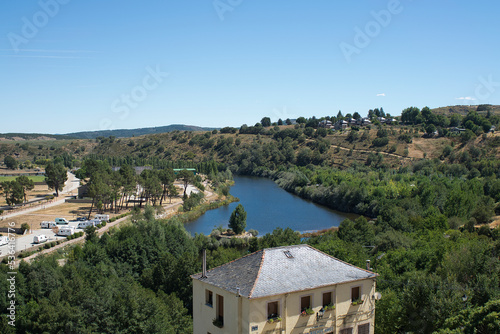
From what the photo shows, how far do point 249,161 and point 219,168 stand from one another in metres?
8.32

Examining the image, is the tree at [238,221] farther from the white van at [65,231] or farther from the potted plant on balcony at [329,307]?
the potted plant on balcony at [329,307]

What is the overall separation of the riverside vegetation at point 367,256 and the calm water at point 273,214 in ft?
12.0

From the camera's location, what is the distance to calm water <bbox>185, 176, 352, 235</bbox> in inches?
1875

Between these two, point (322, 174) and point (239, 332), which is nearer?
point (239, 332)

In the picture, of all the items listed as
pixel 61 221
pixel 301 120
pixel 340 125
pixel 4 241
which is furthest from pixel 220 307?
pixel 301 120

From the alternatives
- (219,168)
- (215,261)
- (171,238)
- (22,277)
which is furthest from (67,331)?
(219,168)

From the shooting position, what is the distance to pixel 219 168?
103750mm

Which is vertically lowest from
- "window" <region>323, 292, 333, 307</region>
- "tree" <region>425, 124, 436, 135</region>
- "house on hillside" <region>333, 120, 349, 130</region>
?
"window" <region>323, 292, 333, 307</region>

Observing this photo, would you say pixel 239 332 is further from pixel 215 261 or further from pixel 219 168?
pixel 219 168

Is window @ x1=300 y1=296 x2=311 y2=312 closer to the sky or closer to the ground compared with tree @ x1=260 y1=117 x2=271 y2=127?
closer to the ground

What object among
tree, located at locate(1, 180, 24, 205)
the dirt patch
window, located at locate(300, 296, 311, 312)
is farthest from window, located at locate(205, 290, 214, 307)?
the dirt patch

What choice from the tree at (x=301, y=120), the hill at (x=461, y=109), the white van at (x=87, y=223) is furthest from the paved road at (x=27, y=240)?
the hill at (x=461, y=109)

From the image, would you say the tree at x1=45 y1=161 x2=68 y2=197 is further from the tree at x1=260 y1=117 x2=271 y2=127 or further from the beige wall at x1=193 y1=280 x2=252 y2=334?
the tree at x1=260 y1=117 x2=271 y2=127

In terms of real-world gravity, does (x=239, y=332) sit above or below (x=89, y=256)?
above
